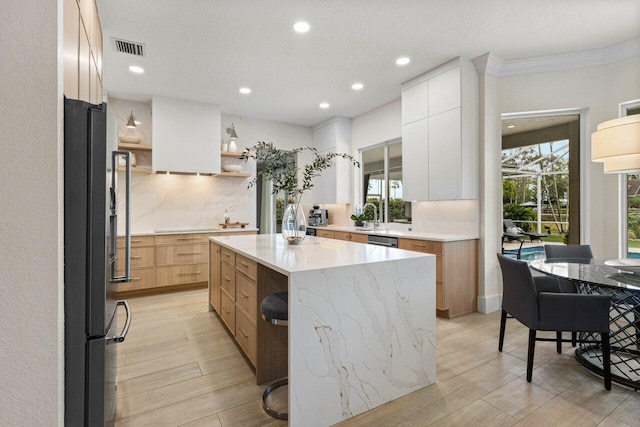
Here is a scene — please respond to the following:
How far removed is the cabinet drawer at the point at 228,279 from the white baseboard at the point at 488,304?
2.81m

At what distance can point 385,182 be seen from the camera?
18.0 ft

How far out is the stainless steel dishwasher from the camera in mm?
4074

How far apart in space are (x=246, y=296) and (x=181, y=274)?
2.76m

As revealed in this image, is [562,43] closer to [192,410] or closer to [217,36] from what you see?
[217,36]

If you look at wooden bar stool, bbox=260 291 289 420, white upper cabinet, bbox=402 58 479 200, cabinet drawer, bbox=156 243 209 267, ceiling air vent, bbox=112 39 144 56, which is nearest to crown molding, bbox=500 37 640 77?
white upper cabinet, bbox=402 58 479 200

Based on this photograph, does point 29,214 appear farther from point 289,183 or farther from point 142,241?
point 142,241

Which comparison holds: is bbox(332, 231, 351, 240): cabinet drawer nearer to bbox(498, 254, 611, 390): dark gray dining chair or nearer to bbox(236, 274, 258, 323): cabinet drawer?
bbox(236, 274, 258, 323): cabinet drawer

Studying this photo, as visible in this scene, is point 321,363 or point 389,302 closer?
point 321,363

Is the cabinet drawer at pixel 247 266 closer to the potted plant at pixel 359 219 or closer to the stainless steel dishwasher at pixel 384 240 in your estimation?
the stainless steel dishwasher at pixel 384 240

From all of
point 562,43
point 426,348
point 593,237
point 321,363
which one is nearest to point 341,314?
point 321,363

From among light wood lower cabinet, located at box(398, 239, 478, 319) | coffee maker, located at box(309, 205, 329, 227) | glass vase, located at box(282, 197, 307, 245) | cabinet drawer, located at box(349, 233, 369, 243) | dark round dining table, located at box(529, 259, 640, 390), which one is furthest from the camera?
coffee maker, located at box(309, 205, 329, 227)

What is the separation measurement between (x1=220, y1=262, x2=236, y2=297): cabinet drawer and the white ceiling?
223cm

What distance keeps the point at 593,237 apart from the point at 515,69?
2.10 metres

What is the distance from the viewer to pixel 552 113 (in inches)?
147
